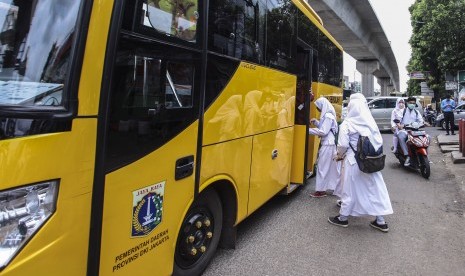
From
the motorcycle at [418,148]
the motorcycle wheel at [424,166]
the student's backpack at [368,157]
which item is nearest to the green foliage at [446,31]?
the motorcycle at [418,148]

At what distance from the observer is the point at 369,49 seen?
28766 mm

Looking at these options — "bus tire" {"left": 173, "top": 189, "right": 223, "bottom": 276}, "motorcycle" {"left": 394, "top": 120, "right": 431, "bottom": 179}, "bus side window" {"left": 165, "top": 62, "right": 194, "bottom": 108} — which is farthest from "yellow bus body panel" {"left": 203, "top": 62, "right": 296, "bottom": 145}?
"motorcycle" {"left": 394, "top": 120, "right": 431, "bottom": 179}

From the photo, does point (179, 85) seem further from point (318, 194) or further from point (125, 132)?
point (318, 194)

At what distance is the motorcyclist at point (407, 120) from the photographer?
27.9 ft

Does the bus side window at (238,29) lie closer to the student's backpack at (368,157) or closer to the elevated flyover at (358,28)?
the student's backpack at (368,157)

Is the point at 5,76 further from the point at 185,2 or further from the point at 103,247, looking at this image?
the point at 185,2

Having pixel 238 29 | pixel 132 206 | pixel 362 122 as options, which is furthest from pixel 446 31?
pixel 132 206

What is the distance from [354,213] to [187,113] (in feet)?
9.99

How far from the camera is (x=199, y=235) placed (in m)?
3.57

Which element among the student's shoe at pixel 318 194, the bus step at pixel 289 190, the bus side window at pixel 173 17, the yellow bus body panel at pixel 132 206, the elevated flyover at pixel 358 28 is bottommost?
the student's shoe at pixel 318 194

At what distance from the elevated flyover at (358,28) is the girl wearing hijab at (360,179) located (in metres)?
11.6

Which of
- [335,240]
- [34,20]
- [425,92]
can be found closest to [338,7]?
[335,240]

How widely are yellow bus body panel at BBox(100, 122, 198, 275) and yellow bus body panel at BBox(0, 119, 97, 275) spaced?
18cm

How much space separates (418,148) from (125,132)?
7327mm
